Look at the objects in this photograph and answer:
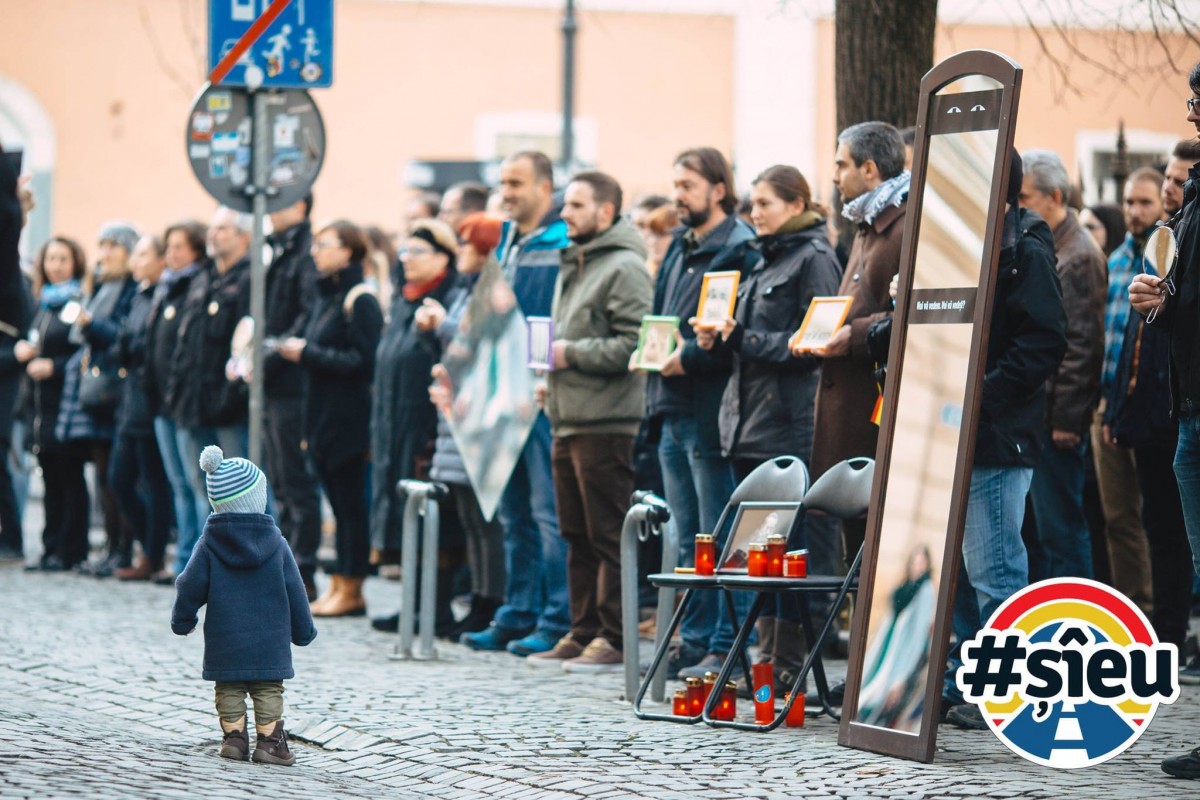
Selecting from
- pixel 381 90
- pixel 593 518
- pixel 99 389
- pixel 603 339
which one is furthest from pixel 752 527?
pixel 381 90

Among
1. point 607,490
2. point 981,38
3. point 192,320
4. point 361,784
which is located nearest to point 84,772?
point 361,784

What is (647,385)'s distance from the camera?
9422 mm

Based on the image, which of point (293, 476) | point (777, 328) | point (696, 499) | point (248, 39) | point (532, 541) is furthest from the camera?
point (293, 476)

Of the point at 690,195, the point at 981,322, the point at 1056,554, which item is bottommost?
the point at 1056,554

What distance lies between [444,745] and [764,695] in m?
1.14

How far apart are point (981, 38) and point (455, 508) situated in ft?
54.8

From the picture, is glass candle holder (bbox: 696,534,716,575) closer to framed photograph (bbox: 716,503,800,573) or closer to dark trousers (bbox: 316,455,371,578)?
framed photograph (bbox: 716,503,800,573)

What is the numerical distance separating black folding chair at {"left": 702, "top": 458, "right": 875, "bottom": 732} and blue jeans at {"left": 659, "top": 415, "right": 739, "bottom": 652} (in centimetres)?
114

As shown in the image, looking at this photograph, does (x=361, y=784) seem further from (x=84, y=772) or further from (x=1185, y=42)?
(x=1185, y=42)

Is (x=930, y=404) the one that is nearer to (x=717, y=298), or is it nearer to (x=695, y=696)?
(x=695, y=696)

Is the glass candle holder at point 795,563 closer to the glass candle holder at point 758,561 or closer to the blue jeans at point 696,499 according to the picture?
the glass candle holder at point 758,561

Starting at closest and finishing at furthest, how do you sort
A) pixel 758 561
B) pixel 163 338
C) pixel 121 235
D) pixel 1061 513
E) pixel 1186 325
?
pixel 1186 325 → pixel 758 561 → pixel 1061 513 → pixel 163 338 → pixel 121 235

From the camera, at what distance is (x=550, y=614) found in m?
10.1

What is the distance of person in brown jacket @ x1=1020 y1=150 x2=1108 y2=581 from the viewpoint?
360 inches
